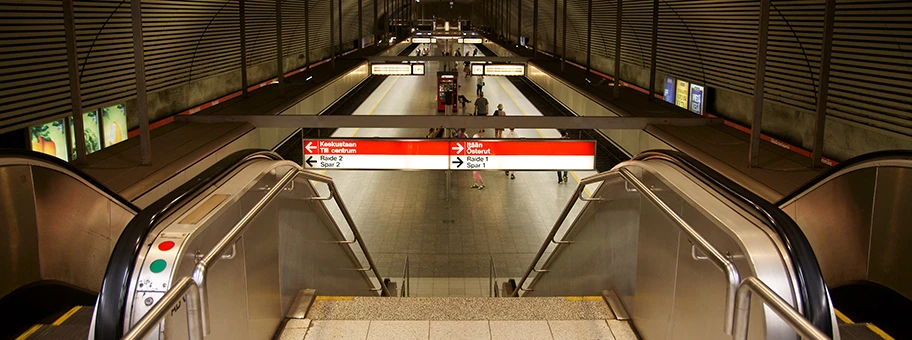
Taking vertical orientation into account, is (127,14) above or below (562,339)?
above

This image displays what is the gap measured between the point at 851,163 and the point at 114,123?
35.4ft

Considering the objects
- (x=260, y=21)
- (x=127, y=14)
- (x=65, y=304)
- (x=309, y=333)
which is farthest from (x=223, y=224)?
(x=260, y=21)

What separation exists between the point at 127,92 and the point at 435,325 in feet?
30.3

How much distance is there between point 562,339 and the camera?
4125 mm

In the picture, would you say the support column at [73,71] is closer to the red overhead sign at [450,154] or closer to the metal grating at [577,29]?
the red overhead sign at [450,154]

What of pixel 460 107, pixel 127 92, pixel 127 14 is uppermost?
pixel 127 14

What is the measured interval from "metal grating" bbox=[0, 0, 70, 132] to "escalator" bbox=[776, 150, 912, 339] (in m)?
7.97

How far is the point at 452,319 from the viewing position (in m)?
4.71

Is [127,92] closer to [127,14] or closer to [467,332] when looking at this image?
[127,14]

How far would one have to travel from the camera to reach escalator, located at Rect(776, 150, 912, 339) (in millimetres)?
5281

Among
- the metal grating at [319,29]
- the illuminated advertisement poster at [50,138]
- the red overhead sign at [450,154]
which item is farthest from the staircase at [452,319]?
the metal grating at [319,29]

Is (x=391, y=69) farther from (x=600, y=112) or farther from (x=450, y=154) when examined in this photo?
A: (x=450, y=154)

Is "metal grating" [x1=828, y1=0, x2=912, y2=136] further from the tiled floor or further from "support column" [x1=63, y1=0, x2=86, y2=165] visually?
"support column" [x1=63, y1=0, x2=86, y2=165]

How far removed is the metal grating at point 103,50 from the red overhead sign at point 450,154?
3.16 metres
